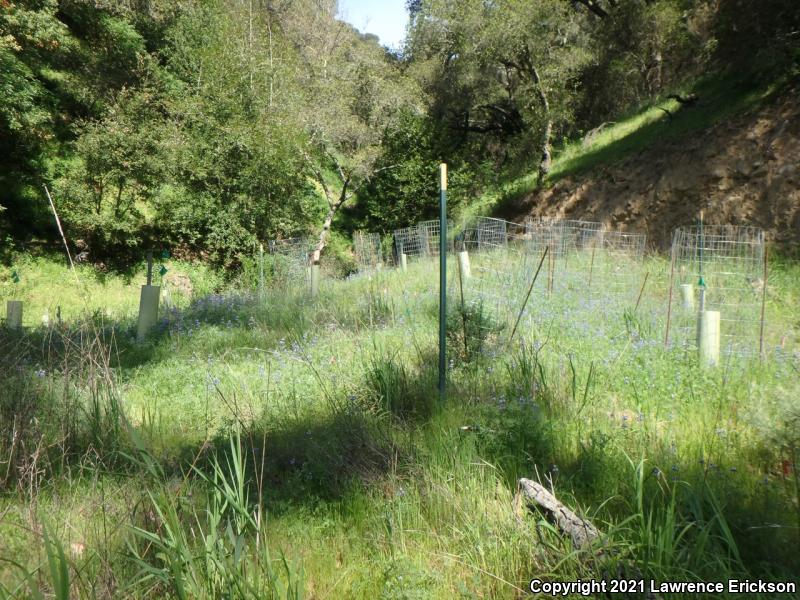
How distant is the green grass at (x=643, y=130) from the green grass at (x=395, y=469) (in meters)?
8.90

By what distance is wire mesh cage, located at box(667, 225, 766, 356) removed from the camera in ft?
15.5

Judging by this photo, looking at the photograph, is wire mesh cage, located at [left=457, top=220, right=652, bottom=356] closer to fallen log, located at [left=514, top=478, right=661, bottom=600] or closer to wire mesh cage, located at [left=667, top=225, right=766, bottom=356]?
wire mesh cage, located at [left=667, top=225, right=766, bottom=356]

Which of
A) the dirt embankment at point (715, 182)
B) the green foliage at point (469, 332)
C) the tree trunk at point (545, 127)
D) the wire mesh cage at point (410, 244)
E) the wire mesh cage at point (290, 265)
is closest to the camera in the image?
the green foliage at point (469, 332)

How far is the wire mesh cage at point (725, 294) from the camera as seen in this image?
4.74 meters

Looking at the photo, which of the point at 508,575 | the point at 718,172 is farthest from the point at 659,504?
the point at 718,172

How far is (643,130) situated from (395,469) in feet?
48.0

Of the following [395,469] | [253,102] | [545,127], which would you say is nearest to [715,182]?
[545,127]

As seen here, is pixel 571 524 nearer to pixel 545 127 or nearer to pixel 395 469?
pixel 395 469

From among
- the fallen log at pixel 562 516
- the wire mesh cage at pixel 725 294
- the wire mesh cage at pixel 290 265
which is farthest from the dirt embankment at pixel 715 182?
the fallen log at pixel 562 516

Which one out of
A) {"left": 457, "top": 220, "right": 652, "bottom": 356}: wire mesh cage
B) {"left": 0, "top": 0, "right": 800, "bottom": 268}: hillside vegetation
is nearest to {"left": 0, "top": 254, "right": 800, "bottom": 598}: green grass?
{"left": 457, "top": 220, "right": 652, "bottom": 356}: wire mesh cage

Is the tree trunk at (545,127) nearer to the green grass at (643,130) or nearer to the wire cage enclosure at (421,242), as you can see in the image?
the green grass at (643,130)

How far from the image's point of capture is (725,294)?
664cm

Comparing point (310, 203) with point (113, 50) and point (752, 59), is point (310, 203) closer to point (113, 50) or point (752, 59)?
point (113, 50)

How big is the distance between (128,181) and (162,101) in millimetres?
2869
